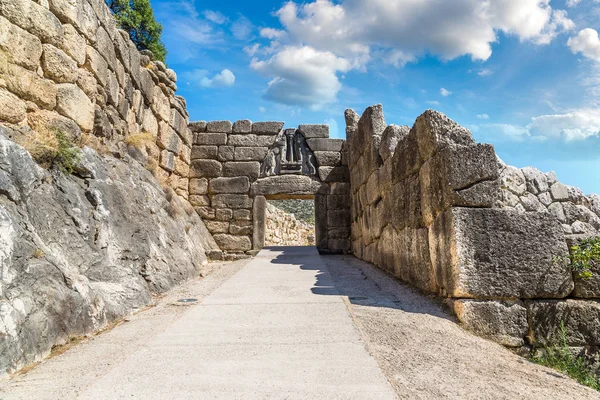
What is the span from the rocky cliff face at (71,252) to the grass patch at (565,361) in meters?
3.53

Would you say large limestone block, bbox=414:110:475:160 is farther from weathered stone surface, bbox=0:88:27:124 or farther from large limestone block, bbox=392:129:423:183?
weathered stone surface, bbox=0:88:27:124

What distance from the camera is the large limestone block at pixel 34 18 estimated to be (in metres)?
3.61

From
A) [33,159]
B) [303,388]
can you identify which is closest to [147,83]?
[33,159]

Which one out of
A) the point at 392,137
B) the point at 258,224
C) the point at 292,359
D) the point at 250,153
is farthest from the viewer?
the point at 250,153

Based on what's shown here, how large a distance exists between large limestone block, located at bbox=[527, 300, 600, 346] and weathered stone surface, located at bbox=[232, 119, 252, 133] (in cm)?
739

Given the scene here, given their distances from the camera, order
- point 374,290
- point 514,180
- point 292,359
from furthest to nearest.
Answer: point 514,180 < point 374,290 < point 292,359

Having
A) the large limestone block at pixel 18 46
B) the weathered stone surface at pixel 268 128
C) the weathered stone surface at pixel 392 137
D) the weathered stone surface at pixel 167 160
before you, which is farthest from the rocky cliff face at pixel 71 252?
the weathered stone surface at pixel 268 128

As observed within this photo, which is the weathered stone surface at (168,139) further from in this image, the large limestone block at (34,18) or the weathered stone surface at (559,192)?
the weathered stone surface at (559,192)

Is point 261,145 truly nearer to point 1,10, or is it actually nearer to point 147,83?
point 147,83

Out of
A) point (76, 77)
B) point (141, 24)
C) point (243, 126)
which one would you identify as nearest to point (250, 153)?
point (243, 126)

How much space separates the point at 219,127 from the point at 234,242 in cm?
291

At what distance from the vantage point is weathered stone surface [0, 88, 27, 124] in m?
3.49

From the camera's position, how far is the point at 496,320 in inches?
124

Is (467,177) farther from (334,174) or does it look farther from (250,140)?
(250,140)
